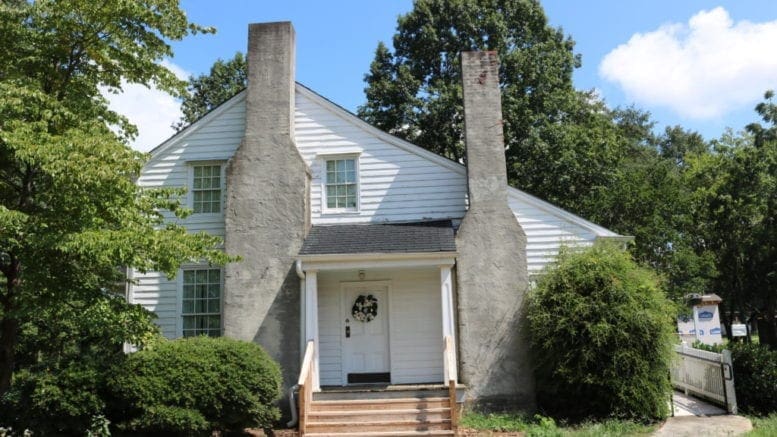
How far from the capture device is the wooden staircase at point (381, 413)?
10219 millimetres

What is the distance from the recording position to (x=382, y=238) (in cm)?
1285

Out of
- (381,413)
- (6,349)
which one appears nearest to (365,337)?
(381,413)

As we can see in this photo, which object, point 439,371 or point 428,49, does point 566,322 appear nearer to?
point 439,371

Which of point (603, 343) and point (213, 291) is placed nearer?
point (603, 343)

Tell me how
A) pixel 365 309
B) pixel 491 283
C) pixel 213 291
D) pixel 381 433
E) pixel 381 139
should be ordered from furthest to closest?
1. pixel 381 139
2. pixel 213 291
3. pixel 365 309
4. pixel 491 283
5. pixel 381 433

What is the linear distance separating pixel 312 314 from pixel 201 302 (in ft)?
11.1

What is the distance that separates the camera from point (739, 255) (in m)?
27.2

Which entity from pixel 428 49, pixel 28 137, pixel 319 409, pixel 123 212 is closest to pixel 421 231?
pixel 319 409

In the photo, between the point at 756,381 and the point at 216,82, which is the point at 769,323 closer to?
the point at 756,381

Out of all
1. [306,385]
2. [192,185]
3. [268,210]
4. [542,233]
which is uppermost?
[192,185]

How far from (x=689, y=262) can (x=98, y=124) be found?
19.3 meters

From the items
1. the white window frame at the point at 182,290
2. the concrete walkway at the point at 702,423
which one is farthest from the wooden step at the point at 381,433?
the white window frame at the point at 182,290

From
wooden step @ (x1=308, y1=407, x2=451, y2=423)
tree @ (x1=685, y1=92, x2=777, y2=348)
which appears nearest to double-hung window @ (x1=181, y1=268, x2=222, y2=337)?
wooden step @ (x1=308, y1=407, x2=451, y2=423)

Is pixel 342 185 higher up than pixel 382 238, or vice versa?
pixel 342 185
